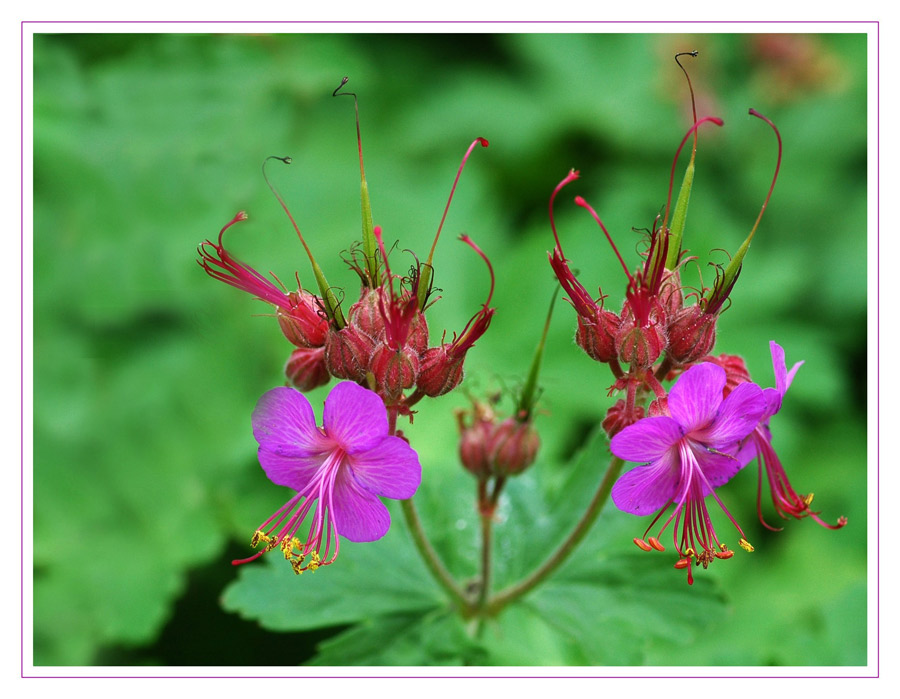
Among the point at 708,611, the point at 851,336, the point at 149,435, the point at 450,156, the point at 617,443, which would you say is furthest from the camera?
the point at 450,156

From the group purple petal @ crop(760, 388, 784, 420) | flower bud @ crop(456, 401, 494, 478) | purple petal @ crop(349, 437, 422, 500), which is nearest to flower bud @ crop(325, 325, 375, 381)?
purple petal @ crop(349, 437, 422, 500)

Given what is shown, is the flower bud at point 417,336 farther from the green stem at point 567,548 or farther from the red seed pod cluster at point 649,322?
the green stem at point 567,548

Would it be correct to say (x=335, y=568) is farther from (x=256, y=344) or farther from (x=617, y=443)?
(x=256, y=344)

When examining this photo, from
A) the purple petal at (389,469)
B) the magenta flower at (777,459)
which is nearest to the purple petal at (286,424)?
the purple petal at (389,469)

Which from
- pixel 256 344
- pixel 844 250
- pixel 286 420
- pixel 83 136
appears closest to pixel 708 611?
pixel 286 420

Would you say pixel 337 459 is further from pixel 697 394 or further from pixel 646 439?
pixel 697 394

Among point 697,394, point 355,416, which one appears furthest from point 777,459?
point 355,416
